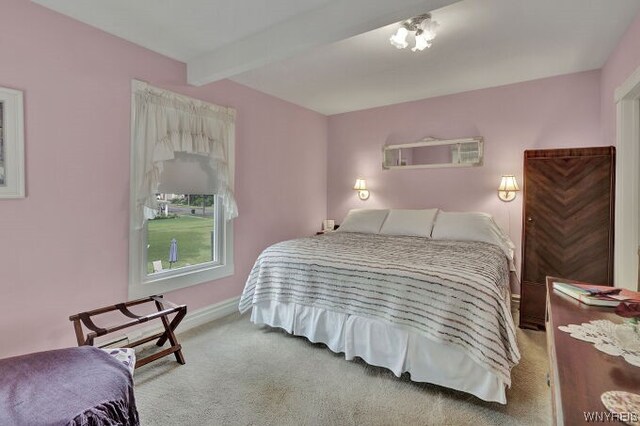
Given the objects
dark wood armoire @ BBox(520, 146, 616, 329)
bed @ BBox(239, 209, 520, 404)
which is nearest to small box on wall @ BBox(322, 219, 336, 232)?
bed @ BBox(239, 209, 520, 404)

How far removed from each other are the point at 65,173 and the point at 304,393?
7.02ft

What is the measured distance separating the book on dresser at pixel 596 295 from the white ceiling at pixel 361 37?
58.9 inches

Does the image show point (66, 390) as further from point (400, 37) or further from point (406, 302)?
point (400, 37)

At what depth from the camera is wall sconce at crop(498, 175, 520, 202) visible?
3.33m

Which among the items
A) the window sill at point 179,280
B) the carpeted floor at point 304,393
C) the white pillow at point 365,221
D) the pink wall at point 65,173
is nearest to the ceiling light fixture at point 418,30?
the pink wall at point 65,173

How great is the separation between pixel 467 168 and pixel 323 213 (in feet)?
6.78

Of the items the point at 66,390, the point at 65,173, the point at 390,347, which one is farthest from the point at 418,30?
the point at 66,390

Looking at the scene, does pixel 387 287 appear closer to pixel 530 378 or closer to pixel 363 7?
pixel 530 378

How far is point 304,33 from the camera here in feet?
6.70

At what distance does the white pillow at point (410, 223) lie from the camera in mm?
3465

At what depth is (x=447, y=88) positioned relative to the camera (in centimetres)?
356

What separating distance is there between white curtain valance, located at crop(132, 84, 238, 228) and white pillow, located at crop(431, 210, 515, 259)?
2.17 metres

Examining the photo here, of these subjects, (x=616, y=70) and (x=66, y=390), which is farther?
(x=616, y=70)

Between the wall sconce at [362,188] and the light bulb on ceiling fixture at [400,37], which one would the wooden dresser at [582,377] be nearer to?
the light bulb on ceiling fixture at [400,37]
